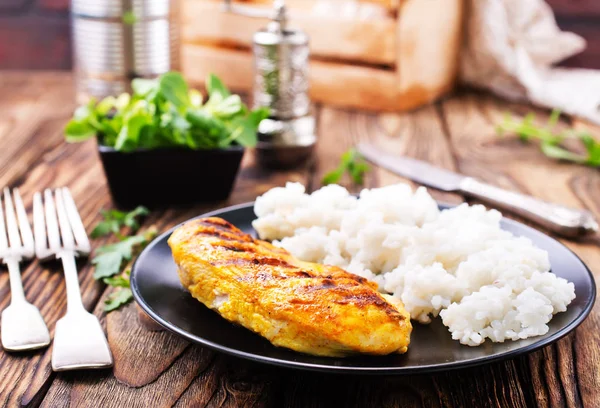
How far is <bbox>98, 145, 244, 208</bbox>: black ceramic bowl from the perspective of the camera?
6.13 ft

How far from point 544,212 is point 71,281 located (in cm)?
108

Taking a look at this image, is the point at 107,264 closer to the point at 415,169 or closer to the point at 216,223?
the point at 216,223

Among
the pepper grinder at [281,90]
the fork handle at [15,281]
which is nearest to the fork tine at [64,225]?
the fork handle at [15,281]

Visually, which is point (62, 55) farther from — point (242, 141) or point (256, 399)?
point (256, 399)

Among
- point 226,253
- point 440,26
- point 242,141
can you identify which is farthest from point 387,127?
point 226,253

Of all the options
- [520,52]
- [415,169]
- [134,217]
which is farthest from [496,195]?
[520,52]

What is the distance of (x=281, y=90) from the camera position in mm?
2275

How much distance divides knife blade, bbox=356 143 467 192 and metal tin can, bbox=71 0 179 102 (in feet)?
2.87

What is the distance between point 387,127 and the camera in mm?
2680

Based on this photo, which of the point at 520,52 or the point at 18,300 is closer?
the point at 18,300

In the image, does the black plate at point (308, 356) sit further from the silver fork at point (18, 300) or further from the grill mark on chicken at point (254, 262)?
the silver fork at point (18, 300)

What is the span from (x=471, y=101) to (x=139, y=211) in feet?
5.50

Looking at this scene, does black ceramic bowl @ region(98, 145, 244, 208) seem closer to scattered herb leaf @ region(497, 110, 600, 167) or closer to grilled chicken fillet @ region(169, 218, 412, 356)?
grilled chicken fillet @ region(169, 218, 412, 356)

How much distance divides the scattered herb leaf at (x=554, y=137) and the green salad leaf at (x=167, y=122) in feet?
3.30
